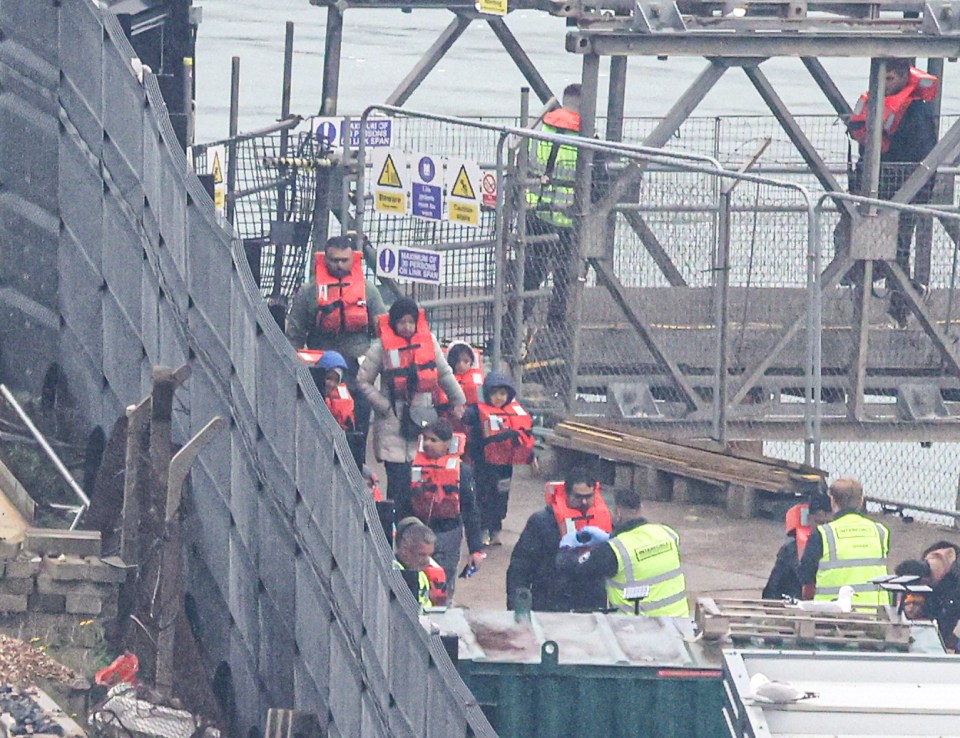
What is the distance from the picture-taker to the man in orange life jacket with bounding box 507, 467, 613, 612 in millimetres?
12227

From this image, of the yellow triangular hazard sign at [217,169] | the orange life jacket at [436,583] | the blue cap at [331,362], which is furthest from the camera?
the yellow triangular hazard sign at [217,169]

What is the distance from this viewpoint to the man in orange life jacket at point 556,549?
12227 millimetres

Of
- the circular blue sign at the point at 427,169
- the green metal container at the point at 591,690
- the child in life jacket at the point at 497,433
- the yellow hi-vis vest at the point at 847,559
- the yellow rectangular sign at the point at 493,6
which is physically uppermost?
the yellow rectangular sign at the point at 493,6

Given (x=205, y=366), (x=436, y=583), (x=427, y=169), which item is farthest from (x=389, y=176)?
(x=205, y=366)

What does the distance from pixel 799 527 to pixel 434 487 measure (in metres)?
2.07

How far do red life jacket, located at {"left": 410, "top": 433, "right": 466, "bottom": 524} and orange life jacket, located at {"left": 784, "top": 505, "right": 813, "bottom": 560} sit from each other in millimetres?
1896

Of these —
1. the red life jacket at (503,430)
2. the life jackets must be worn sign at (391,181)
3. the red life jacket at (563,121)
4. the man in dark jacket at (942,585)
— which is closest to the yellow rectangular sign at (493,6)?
the red life jacket at (563,121)

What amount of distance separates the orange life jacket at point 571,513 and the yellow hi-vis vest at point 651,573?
59 cm

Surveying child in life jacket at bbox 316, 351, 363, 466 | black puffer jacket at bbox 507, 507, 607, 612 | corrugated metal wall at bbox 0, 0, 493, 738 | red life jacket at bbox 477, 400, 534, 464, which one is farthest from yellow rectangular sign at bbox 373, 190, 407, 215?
black puffer jacket at bbox 507, 507, 607, 612

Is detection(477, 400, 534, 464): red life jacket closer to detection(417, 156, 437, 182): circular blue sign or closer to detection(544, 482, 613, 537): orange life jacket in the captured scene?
detection(544, 482, 613, 537): orange life jacket

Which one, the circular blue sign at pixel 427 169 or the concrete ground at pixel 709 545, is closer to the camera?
the concrete ground at pixel 709 545

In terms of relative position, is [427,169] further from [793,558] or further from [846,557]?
[846,557]

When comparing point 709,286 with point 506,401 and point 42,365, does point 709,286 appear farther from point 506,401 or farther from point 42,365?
point 42,365

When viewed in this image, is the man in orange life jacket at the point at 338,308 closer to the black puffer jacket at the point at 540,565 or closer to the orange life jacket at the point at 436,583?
the black puffer jacket at the point at 540,565
